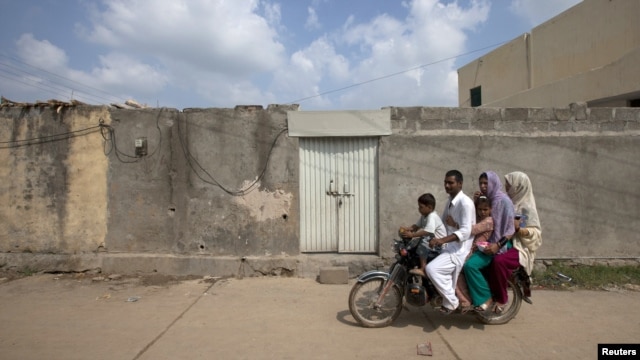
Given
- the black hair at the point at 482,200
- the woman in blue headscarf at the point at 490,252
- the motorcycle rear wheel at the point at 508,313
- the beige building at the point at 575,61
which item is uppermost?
the beige building at the point at 575,61

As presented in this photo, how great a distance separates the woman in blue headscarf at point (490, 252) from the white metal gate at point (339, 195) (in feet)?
7.54

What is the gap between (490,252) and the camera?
13.5 ft

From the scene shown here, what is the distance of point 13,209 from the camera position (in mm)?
6707

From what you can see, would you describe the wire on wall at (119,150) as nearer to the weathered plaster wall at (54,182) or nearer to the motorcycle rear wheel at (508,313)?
the weathered plaster wall at (54,182)

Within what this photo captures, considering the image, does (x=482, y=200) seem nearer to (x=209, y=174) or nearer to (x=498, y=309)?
(x=498, y=309)

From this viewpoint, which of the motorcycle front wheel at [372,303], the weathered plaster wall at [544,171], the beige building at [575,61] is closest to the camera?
the motorcycle front wheel at [372,303]

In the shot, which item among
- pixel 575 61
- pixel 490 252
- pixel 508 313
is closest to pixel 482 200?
pixel 490 252

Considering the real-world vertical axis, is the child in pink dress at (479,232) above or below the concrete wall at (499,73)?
below

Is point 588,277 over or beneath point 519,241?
beneath

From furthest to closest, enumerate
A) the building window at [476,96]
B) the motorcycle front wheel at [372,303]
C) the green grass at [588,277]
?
the building window at [476,96] < the green grass at [588,277] < the motorcycle front wheel at [372,303]

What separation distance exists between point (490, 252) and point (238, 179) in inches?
154

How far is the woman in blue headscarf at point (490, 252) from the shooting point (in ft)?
13.5

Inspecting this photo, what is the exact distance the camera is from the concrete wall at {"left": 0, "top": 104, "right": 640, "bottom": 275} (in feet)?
20.5

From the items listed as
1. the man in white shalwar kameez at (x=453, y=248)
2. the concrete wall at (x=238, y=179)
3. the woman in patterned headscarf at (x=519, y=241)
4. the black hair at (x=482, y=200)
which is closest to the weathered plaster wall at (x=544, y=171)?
the concrete wall at (x=238, y=179)
